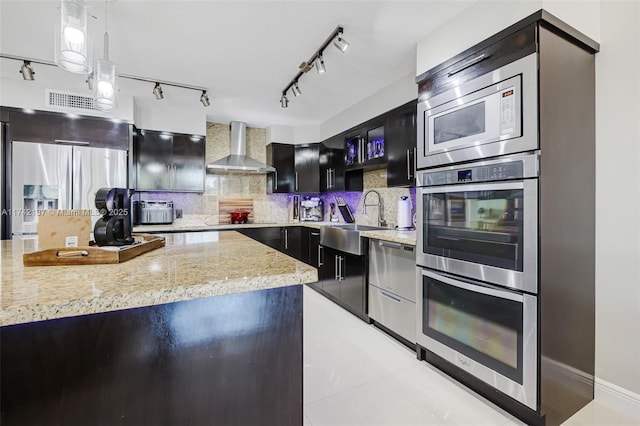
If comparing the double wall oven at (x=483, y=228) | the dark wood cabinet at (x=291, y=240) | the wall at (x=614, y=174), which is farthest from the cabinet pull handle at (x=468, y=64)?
the dark wood cabinet at (x=291, y=240)

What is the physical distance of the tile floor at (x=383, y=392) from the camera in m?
1.62

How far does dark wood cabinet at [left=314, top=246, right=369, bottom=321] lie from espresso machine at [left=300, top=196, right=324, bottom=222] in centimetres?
116

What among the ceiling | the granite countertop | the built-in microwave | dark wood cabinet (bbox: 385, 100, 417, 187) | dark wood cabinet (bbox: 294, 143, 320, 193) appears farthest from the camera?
dark wood cabinet (bbox: 294, 143, 320, 193)

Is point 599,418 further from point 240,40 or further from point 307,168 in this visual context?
point 307,168

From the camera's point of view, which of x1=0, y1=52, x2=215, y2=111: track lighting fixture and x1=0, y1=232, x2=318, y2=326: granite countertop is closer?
x1=0, y1=232, x2=318, y2=326: granite countertop

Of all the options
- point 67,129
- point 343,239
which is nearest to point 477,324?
point 343,239

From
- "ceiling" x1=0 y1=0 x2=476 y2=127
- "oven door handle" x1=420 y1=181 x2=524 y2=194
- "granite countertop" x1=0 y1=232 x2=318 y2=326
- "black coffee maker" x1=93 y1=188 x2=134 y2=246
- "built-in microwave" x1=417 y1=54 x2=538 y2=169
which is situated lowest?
"granite countertop" x1=0 y1=232 x2=318 y2=326

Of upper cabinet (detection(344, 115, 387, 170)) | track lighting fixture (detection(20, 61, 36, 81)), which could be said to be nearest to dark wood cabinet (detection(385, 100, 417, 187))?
upper cabinet (detection(344, 115, 387, 170))

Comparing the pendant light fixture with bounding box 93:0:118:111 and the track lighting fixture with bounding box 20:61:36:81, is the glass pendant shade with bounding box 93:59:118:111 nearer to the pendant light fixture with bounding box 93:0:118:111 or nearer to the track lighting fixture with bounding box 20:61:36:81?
the pendant light fixture with bounding box 93:0:118:111

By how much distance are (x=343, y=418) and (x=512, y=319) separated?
1104 millimetres

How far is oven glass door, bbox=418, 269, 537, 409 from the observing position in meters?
1.53

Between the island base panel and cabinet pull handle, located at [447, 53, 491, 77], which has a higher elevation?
cabinet pull handle, located at [447, 53, 491, 77]

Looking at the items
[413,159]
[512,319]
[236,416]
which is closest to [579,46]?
[413,159]

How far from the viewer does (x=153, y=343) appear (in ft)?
2.80
